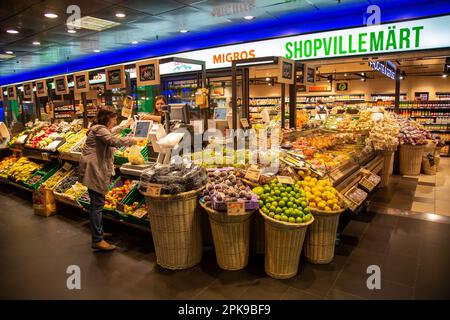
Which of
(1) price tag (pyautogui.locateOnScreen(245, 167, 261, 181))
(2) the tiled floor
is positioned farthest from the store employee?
(2) the tiled floor

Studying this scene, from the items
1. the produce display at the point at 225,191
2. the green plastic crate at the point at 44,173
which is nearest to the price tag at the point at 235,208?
the produce display at the point at 225,191

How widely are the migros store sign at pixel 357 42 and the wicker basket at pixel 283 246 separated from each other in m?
4.95

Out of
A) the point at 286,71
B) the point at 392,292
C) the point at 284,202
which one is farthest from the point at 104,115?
the point at 392,292

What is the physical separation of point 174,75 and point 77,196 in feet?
18.6

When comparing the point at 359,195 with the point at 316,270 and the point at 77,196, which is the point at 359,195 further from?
the point at 77,196

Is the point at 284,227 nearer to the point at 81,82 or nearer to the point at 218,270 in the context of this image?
the point at 218,270

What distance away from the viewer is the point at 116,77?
560 cm

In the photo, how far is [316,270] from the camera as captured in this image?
323 centimetres

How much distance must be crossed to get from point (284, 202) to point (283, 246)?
42 cm

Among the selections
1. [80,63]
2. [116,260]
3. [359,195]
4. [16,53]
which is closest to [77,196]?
[116,260]

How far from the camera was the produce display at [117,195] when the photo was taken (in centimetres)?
425

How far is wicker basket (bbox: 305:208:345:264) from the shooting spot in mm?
3201

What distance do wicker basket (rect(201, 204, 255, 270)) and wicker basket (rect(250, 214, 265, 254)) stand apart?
0.25 metres

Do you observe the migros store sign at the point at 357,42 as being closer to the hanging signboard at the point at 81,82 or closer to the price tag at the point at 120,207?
the hanging signboard at the point at 81,82
